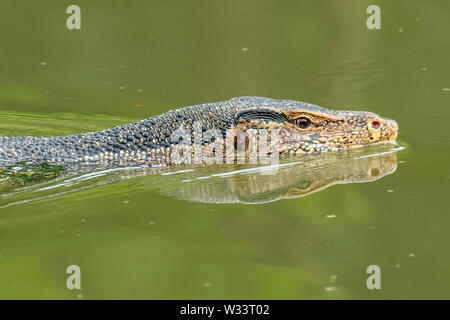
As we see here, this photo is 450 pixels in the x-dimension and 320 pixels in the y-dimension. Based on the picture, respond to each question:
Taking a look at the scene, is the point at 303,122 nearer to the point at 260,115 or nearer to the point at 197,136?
the point at 260,115

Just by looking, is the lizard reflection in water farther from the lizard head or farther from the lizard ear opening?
→ the lizard ear opening

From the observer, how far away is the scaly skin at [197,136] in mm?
10133

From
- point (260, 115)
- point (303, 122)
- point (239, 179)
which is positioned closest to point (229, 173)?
point (239, 179)

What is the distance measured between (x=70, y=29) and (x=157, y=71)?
10.2 ft

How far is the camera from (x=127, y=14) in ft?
59.2

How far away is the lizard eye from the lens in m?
10.4

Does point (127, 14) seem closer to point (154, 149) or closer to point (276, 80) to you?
point (276, 80)

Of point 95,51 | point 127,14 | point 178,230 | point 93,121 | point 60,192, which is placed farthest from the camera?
point 127,14

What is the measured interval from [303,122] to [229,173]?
1.30 m

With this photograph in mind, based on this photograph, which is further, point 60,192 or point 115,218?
point 60,192

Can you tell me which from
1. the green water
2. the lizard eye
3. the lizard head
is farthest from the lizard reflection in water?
the lizard eye
